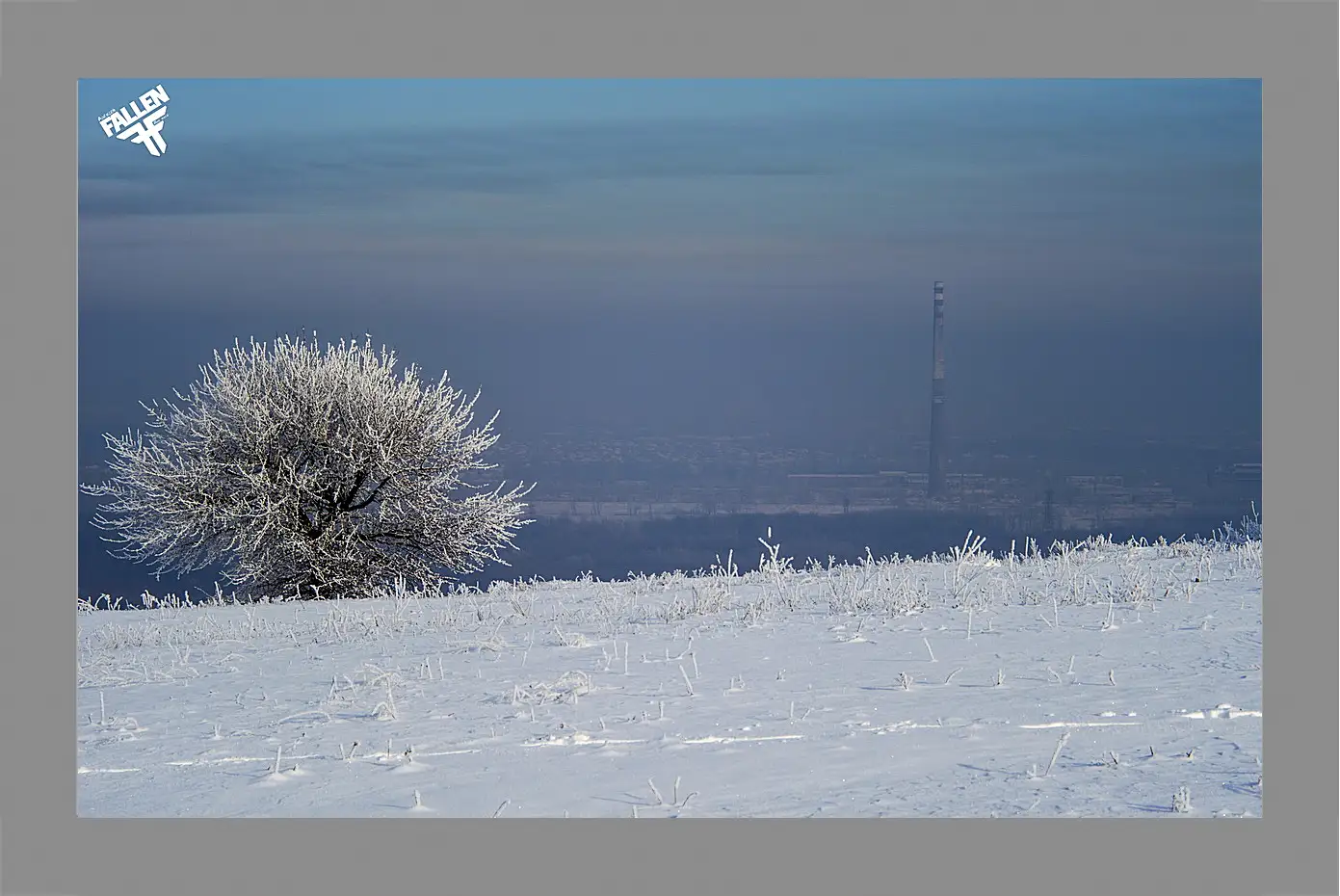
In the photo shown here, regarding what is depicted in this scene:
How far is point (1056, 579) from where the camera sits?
34.6 feet

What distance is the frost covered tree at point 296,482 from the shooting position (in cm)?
2291

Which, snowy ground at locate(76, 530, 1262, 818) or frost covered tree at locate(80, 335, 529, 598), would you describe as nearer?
snowy ground at locate(76, 530, 1262, 818)

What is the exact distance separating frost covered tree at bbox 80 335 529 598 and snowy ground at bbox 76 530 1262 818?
12599mm

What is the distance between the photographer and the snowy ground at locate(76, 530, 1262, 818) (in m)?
6.19

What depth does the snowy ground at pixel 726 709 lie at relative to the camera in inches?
244

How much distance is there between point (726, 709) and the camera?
23.4 feet

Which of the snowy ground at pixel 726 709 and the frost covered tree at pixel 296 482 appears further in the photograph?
the frost covered tree at pixel 296 482

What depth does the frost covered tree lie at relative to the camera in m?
22.9

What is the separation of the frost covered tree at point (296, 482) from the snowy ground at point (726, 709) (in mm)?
12599

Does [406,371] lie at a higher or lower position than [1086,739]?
higher

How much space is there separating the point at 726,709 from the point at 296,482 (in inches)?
682
